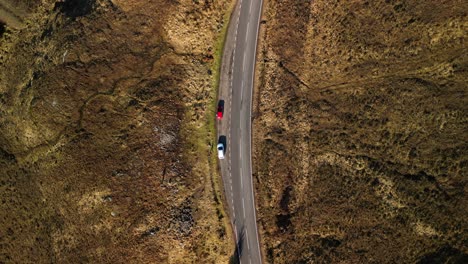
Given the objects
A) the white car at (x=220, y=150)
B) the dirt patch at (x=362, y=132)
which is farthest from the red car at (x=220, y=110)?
the dirt patch at (x=362, y=132)

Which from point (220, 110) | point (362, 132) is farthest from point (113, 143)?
point (362, 132)

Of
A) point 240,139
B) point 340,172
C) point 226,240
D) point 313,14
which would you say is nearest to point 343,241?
point 340,172

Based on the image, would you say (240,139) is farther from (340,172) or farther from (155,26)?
(155,26)

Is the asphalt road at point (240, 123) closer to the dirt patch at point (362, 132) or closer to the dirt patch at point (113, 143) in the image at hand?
the dirt patch at point (362, 132)

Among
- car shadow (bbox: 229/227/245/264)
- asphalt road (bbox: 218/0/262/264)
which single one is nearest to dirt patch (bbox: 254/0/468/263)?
asphalt road (bbox: 218/0/262/264)

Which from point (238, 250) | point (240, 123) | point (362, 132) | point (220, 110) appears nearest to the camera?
point (362, 132)

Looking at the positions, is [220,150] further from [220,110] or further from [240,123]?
[220,110]
